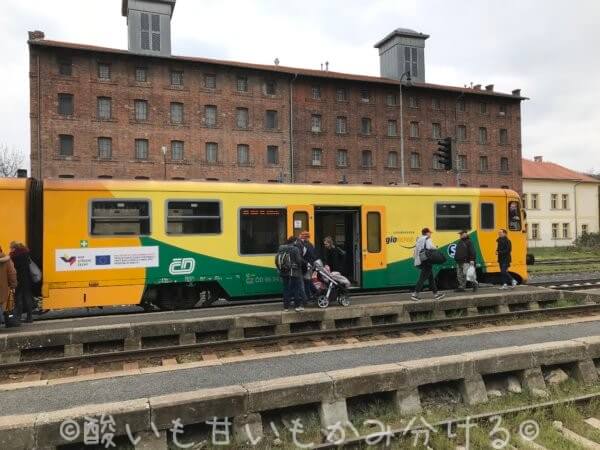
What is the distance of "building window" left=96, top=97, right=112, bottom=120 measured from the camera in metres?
40.2

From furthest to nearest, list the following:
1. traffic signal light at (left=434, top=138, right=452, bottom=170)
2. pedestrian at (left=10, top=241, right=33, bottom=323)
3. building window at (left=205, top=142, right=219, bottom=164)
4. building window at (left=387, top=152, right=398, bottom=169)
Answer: building window at (left=387, top=152, right=398, bottom=169) → building window at (left=205, top=142, right=219, bottom=164) → traffic signal light at (left=434, top=138, right=452, bottom=170) → pedestrian at (left=10, top=241, right=33, bottom=323)

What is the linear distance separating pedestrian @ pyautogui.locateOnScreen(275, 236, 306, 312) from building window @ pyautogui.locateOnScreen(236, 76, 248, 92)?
3581 centimetres

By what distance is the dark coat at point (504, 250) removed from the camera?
1355cm

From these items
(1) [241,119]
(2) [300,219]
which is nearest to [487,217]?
(2) [300,219]

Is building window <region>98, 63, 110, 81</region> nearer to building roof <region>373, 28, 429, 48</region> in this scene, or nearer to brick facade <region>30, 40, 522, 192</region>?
brick facade <region>30, 40, 522, 192</region>

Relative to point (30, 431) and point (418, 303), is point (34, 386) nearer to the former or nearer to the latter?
point (30, 431)

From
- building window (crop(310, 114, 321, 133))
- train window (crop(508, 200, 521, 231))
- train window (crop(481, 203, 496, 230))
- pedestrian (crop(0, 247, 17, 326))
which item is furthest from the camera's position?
building window (crop(310, 114, 321, 133))

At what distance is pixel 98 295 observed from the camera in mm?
10711

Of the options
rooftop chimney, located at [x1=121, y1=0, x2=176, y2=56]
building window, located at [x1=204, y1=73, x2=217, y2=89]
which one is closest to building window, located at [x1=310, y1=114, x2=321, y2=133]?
building window, located at [x1=204, y1=73, x2=217, y2=89]

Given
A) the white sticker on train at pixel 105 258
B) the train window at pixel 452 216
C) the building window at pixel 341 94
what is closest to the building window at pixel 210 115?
the building window at pixel 341 94

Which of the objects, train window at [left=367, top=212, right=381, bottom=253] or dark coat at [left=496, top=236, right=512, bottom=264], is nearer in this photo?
train window at [left=367, top=212, right=381, bottom=253]

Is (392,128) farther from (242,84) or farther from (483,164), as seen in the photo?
(242,84)

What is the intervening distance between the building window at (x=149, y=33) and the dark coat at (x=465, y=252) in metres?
38.0

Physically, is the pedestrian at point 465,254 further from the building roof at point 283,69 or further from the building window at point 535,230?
the building window at point 535,230
